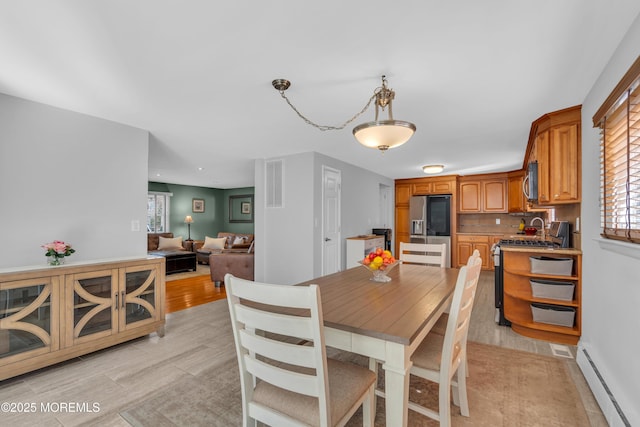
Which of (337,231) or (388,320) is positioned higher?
(337,231)

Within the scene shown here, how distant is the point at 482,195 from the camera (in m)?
6.59

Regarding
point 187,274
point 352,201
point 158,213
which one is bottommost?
point 187,274

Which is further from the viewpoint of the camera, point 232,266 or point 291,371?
point 232,266

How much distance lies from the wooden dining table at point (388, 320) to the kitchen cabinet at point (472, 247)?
5080mm

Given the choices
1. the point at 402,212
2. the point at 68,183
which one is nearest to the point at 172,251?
the point at 68,183

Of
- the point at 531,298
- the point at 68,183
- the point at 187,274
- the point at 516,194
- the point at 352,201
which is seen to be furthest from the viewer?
the point at 187,274

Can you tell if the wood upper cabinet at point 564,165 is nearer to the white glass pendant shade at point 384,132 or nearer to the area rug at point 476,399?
the area rug at point 476,399

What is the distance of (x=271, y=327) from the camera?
1.07m

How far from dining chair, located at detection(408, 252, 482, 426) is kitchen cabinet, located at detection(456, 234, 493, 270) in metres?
5.37

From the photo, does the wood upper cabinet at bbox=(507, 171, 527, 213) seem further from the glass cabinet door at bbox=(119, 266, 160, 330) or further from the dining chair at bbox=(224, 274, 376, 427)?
the glass cabinet door at bbox=(119, 266, 160, 330)

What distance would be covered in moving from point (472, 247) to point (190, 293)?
5.91 metres

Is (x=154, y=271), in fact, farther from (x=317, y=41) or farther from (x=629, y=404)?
(x=629, y=404)

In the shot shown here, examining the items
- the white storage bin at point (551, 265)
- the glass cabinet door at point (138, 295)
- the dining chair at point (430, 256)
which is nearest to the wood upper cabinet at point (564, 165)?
the white storage bin at point (551, 265)

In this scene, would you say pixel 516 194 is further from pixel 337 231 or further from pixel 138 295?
pixel 138 295
